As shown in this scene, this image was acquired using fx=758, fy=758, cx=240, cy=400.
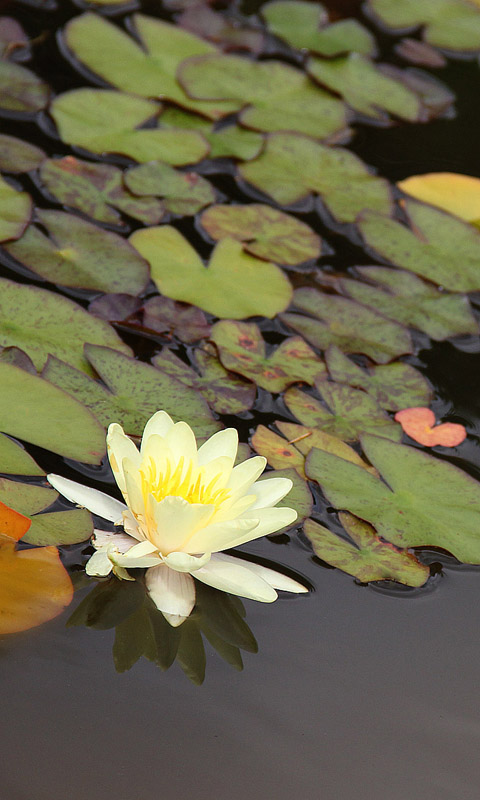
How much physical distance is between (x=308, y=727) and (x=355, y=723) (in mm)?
74

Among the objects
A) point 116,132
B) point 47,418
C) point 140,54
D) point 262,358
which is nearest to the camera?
point 47,418

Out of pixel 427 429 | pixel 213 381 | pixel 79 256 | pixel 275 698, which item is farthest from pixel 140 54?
pixel 275 698

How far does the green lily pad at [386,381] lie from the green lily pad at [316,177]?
0.57 meters

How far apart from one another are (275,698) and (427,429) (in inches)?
27.5

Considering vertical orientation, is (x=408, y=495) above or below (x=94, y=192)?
below

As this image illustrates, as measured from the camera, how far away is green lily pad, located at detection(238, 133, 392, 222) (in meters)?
2.17

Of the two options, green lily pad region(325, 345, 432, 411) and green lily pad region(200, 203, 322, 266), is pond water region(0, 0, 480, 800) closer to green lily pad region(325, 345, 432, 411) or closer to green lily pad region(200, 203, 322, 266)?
green lily pad region(325, 345, 432, 411)

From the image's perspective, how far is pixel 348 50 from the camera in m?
2.73

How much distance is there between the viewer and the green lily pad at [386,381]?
1.68 m

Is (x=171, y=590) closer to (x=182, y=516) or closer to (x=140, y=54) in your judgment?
(x=182, y=516)

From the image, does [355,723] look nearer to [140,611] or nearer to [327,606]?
[327,606]

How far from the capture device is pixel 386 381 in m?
1.73

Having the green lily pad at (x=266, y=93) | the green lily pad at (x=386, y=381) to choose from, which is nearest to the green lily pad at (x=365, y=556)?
the green lily pad at (x=386, y=381)

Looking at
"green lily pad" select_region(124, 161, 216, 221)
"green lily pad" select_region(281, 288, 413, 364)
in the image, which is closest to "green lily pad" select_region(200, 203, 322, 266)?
"green lily pad" select_region(124, 161, 216, 221)
